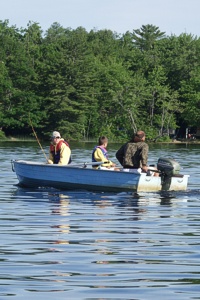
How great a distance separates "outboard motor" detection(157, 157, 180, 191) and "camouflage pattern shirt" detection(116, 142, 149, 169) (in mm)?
419

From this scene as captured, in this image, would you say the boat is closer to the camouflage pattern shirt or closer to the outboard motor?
the outboard motor

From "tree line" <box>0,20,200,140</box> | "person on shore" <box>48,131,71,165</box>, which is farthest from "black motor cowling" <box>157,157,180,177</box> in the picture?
"tree line" <box>0,20,200,140</box>

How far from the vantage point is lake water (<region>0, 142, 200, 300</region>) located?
10258 millimetres

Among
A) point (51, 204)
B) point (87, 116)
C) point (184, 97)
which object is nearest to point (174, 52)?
point (184, 97)

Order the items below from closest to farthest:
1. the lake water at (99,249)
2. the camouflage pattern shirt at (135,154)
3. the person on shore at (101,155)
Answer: the lake water at (99,249) → the camouflage pattern shirt at (135,154) → the person on shore at (101,155)

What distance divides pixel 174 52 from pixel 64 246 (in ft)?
349

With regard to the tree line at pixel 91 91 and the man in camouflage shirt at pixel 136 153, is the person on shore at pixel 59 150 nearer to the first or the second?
the man in camouflage shirt at pixel 136 153

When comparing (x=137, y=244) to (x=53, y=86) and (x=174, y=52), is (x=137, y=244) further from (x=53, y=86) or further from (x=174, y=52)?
(x=174, y=52)

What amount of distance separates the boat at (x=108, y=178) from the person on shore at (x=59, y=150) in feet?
0.79

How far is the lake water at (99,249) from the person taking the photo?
33.7 feet

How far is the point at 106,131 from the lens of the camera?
10294 centimetres

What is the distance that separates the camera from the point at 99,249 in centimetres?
1310

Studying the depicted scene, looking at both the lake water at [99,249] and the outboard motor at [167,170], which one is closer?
the lake water at [99,249]

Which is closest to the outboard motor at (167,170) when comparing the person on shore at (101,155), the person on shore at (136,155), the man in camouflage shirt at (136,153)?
the person on shore at (136,155)
